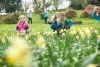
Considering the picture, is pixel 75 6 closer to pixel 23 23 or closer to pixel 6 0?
pixel 6 0

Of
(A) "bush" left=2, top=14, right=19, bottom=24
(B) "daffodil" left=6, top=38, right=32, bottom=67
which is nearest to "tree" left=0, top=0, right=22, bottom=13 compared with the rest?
(A) "bush" left=2, top=14, right=19, bottom=24

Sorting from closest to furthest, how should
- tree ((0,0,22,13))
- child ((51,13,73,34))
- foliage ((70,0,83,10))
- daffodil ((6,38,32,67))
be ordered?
daffodil ((6,38,32,67))
child ((51,13,73,34))
tree ((0,0,22,13))
foliage ((70,0,83,10))

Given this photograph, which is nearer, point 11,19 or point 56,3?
point 11,19

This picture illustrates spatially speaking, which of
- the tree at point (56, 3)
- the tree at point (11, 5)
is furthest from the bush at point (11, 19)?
the tree at point (56, 3)

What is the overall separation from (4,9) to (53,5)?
8.50 metres

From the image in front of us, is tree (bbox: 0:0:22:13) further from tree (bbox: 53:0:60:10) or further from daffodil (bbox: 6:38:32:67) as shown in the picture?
daffodil (bbox: 6:38:32:67)

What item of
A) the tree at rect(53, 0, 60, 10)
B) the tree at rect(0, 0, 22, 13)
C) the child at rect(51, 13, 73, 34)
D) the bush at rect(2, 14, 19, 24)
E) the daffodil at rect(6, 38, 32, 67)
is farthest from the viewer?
the tree at rect(53, 0, 60, 10)

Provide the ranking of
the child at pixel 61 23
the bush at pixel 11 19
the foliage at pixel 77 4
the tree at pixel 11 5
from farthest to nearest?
the foliage at pixel 77 4 → the tree at pixel 11 5 → the bush at pixel 11 19 → the child at pixel 61 23

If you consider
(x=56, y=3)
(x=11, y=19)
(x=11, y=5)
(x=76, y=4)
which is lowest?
(x=56, y=3)

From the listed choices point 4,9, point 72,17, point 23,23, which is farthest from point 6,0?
point 23,23

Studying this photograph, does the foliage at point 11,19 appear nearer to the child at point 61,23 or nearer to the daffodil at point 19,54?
the child at point 61,23

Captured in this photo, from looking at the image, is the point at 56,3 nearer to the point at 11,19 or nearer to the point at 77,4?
the point at 77,4

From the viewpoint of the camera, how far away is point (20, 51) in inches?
57.7

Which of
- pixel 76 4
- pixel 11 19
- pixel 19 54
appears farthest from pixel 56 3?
pixel 19 54
